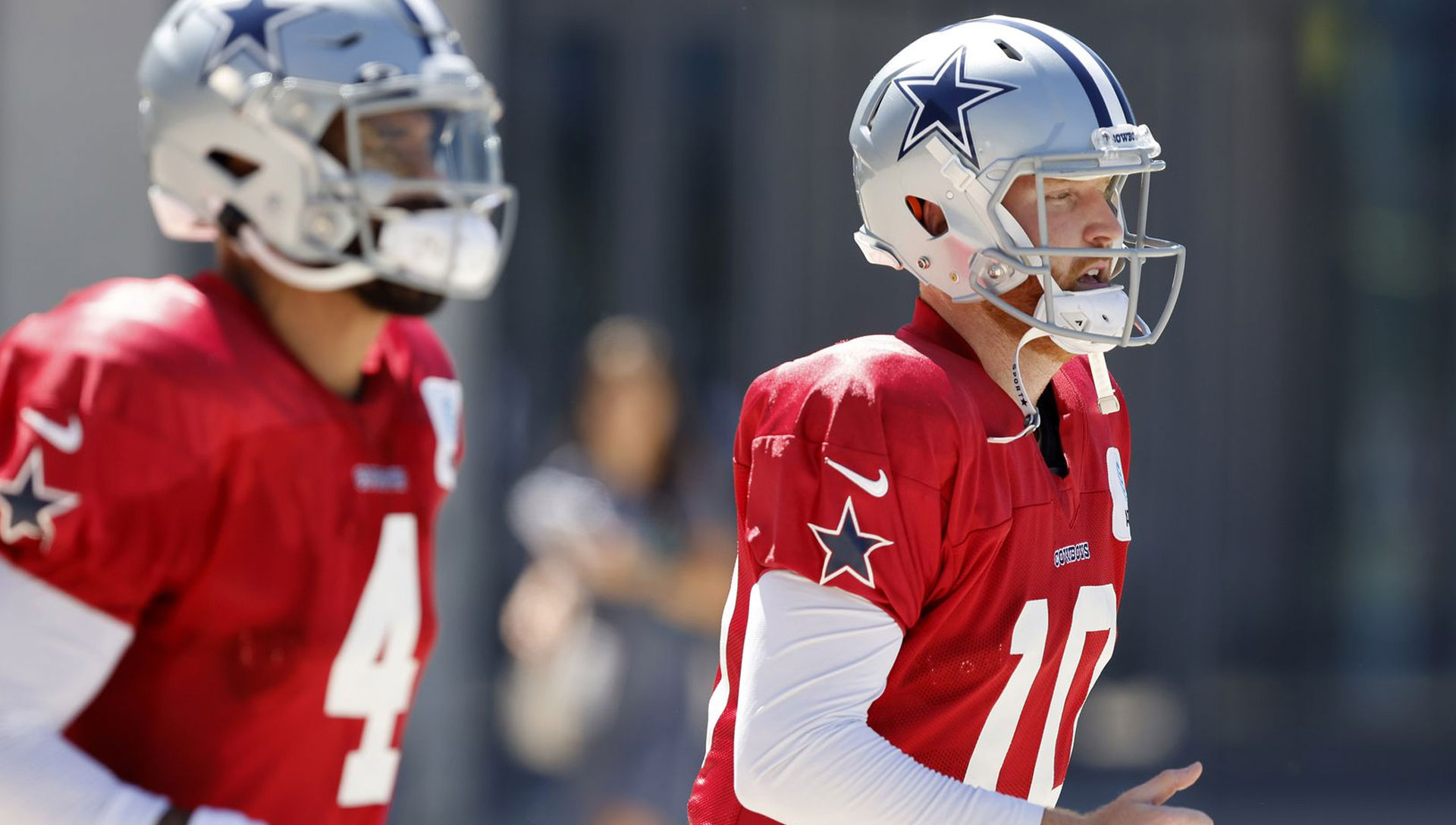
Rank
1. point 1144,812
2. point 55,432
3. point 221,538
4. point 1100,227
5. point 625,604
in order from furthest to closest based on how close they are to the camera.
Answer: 1. point 625,604
2. point 1100,227
3. point 1144,812
4. point 221,538
5. point 55,432

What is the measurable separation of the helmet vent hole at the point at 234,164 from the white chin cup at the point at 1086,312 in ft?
3.40

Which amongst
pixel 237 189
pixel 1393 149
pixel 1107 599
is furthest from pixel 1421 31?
pixel 237 189

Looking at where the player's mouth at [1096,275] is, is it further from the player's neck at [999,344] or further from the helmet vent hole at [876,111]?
the helmet vent hole at [876,111]

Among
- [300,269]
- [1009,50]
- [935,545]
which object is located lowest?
[935,545]

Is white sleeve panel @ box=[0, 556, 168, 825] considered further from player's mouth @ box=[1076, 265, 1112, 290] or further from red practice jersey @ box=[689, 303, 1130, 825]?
player's mouth @ box=[1076, 265, 1112, 290]

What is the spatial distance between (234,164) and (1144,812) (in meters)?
1.36

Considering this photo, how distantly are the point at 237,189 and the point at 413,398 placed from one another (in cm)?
37

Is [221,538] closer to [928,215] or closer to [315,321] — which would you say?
[315,321]

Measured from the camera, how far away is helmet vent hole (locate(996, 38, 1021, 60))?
2.68 m

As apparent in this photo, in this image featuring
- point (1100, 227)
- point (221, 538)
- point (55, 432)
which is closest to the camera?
point (55, 432)

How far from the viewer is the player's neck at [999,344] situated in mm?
2680

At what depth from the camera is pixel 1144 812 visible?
2.31 m

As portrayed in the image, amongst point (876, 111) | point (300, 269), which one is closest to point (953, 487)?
point (876, 111)

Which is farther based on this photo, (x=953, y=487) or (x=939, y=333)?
(x=939, y=333)
